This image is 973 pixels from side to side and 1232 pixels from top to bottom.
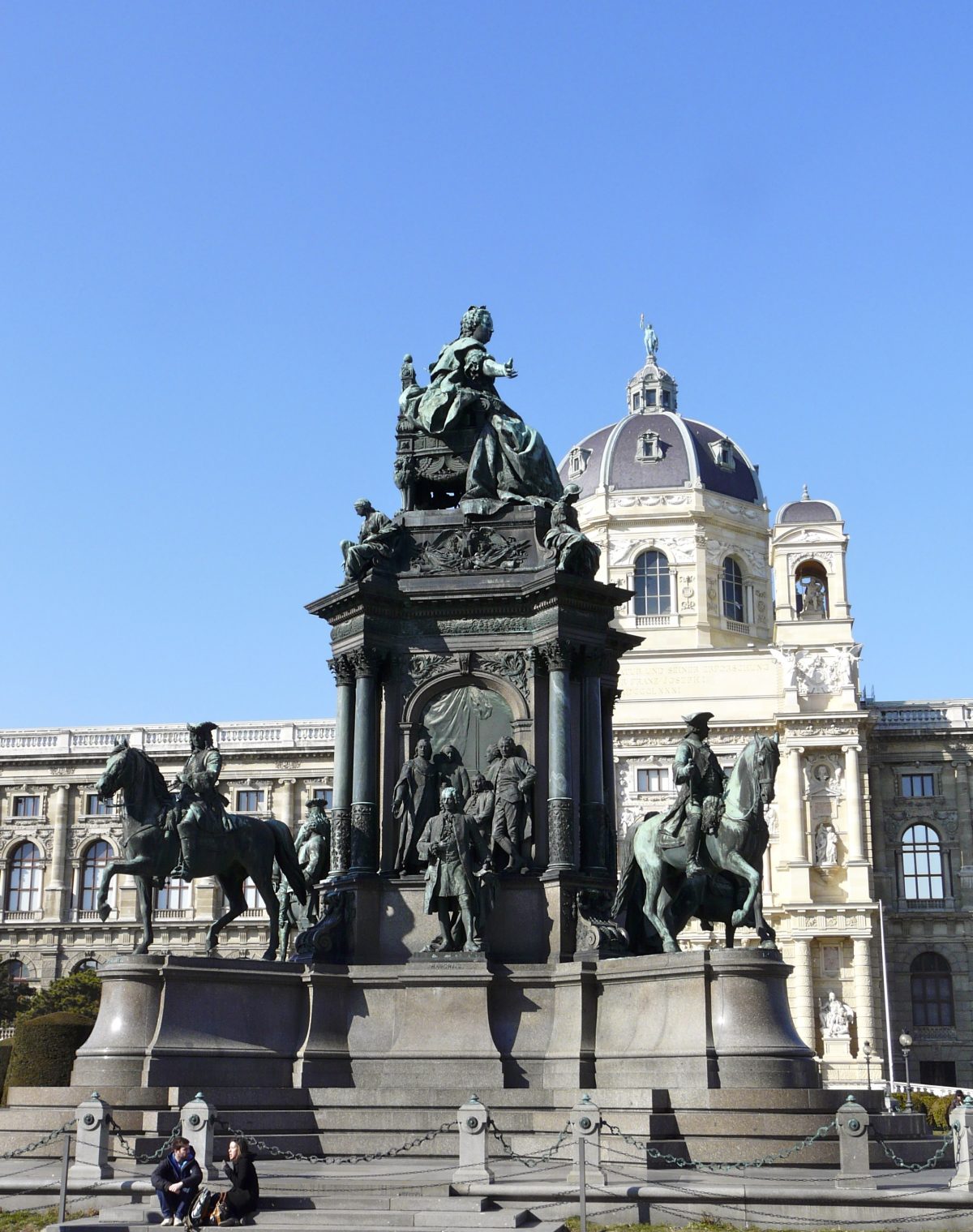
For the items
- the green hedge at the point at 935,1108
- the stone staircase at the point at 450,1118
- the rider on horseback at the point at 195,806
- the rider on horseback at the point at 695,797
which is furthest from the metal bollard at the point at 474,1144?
the green hedge at the point at 935,1108

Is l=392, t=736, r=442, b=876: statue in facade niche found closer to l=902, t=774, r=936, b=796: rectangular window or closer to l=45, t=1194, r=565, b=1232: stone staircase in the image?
l=45, t=1194, r=565, b=1232: stone staircase

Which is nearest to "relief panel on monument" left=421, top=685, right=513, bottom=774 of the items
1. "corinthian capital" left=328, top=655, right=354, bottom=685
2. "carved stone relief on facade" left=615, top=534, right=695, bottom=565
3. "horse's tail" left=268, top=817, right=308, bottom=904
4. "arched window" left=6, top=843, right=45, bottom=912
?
"corinthian capital" left=328, top=655, right=354, bottom=685

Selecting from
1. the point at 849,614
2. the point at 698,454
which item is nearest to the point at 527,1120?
the point at 849,614

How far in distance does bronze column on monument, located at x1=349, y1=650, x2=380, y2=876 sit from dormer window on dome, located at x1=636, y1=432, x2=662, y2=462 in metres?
74.8

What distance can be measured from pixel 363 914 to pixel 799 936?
57002mm

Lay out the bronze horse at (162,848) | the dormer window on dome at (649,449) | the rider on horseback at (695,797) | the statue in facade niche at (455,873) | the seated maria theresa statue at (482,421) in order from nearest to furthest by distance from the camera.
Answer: the statue in facade niche at (455,873) < the rider on horseback at (695,797) < the bronze horse at (162,848) < the seated maria theresa statue at (482,421) < the dormer window on dome at (649,449)

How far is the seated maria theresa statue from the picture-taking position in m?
23.3

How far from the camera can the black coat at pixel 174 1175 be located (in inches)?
563

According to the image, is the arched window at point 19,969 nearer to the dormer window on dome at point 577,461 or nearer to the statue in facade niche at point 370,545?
the dormer window on dome at point 577,461

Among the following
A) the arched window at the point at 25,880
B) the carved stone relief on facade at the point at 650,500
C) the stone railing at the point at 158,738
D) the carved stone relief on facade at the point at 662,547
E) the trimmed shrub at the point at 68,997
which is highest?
the carved stone relief on facade at the point at 650,500

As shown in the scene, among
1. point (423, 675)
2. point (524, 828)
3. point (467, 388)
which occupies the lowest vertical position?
point (524, 828)

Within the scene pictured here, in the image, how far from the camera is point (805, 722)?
7756cm

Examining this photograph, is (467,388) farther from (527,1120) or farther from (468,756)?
(527,1120)

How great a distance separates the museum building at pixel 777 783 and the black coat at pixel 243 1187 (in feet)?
190
